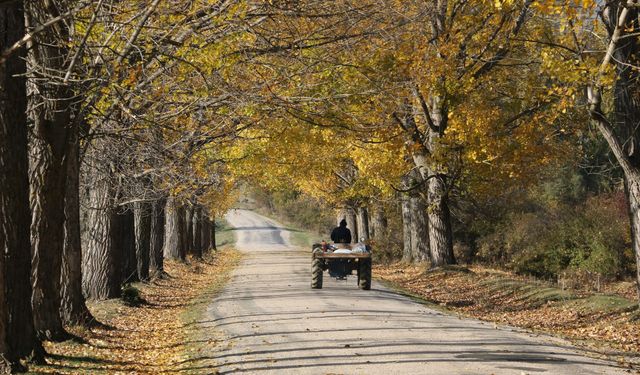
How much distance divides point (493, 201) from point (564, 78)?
2744 cm

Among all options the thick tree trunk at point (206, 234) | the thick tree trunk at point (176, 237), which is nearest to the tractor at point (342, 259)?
the thick tree trunk at point (176, 237)

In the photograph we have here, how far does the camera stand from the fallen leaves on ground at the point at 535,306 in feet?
52.0

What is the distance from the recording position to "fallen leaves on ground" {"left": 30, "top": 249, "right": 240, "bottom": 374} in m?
12.4

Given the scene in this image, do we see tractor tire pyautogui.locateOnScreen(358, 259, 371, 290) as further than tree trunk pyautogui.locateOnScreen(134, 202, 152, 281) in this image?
No

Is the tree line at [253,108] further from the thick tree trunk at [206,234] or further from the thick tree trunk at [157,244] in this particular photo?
the thick tree trunk at [206,234]

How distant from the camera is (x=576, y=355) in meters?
12.5

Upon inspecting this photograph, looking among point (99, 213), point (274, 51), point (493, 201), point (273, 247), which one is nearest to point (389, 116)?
point (99, 213)

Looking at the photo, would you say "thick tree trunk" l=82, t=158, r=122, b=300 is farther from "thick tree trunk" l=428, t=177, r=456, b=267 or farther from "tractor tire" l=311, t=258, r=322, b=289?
"thick tree trunk" l=428, t=177, r=456, b=267

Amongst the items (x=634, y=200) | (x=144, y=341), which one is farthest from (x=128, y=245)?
(x=634, y=200)

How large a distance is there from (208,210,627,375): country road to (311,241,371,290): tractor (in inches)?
27.3

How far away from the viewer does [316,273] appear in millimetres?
23594

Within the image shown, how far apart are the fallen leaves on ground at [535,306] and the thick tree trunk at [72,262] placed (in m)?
8.83

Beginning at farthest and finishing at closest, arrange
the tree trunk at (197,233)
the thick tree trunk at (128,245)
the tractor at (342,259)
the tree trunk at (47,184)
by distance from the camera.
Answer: the tree trunk at (197,233) < the thick tree trunk at (128,245) < the tractor at (342,259) < the tree trunk at (47,184)

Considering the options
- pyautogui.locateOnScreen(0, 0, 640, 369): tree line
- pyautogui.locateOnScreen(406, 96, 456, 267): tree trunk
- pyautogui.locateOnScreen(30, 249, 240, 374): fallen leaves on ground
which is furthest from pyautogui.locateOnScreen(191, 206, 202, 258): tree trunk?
pyautogui.locateOnScreen(30, 249, 240, 374): fallen leaves on ground
